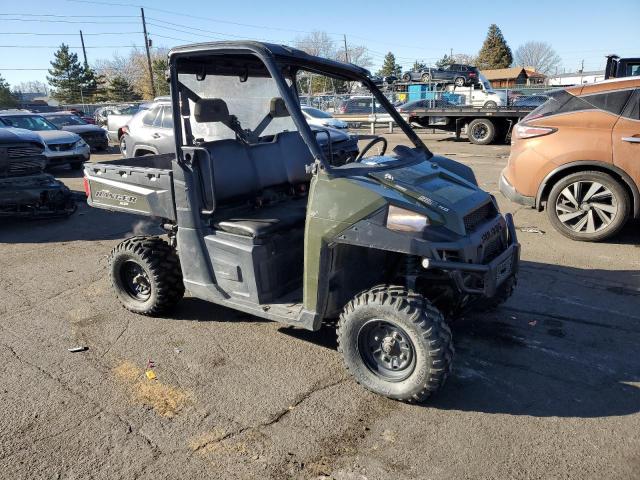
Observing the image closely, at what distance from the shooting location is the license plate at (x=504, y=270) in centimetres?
338

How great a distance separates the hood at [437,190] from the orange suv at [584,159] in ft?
9.73

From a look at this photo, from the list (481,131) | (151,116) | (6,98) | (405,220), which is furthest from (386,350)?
(6,98)

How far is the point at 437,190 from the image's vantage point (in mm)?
3447

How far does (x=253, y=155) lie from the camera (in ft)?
14.2

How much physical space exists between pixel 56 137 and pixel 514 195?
40.3ft

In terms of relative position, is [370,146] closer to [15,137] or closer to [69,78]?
[15,137]

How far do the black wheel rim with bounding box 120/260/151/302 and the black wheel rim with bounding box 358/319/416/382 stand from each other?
2.19m

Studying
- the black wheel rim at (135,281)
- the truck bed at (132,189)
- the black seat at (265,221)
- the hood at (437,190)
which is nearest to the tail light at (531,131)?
the hood at (437,190)

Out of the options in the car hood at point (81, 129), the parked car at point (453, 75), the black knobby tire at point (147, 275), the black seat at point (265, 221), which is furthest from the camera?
the parked car at point (453, 75)

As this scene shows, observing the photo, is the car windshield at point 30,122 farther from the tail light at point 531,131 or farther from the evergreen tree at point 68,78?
the evergreen tree at point 68,78

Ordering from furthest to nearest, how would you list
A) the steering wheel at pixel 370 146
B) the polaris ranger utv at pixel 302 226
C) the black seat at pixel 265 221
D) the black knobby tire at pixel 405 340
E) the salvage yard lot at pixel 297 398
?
1. the steering wheel at pixel 370 146
2. the black seat at pixel 265 221
3. the polaris ranger utv at pixel 302 226
4. the black knobby tire at pixel 405 340
5. the salvage yard lot at pixel 297 398

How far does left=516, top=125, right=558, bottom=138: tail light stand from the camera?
250 inches

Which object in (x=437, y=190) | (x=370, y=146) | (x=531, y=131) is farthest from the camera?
(x=531, y=131)

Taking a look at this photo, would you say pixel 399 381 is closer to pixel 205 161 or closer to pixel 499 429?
pixel 499 429
